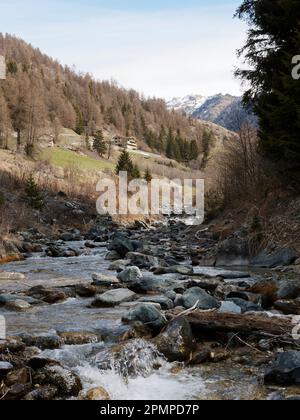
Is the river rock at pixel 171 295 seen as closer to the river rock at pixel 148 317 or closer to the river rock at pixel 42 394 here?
the river rock at pixel 148 317

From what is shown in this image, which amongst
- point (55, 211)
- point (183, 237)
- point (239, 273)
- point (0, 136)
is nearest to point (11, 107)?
point (0, 136)

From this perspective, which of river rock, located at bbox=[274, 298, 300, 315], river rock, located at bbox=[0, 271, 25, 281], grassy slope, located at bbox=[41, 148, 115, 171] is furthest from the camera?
grassy slope, located at bbox=[41, 148, 115, 171]

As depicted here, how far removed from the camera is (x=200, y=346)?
579cm

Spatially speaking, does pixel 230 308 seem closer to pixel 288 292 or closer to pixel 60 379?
pixel 288 292

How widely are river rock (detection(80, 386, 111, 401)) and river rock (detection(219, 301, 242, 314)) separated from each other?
2.81 metres

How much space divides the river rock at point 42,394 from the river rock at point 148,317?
2061mm

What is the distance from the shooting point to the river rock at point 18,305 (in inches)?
308

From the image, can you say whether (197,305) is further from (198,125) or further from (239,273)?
(198,125)

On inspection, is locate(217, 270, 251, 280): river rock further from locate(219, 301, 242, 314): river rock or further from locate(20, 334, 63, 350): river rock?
locate(20, 334, 63, 350): river rock

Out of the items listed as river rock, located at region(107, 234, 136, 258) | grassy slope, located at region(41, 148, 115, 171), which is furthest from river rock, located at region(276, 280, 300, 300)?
grassy slope, located at region(41, 148, 115, 171)

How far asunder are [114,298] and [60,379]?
3.86m

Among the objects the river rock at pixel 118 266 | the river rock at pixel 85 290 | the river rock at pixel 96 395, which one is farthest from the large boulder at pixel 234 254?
the river rock at pixel 96 395

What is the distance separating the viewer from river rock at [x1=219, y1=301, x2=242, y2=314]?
273 inches
